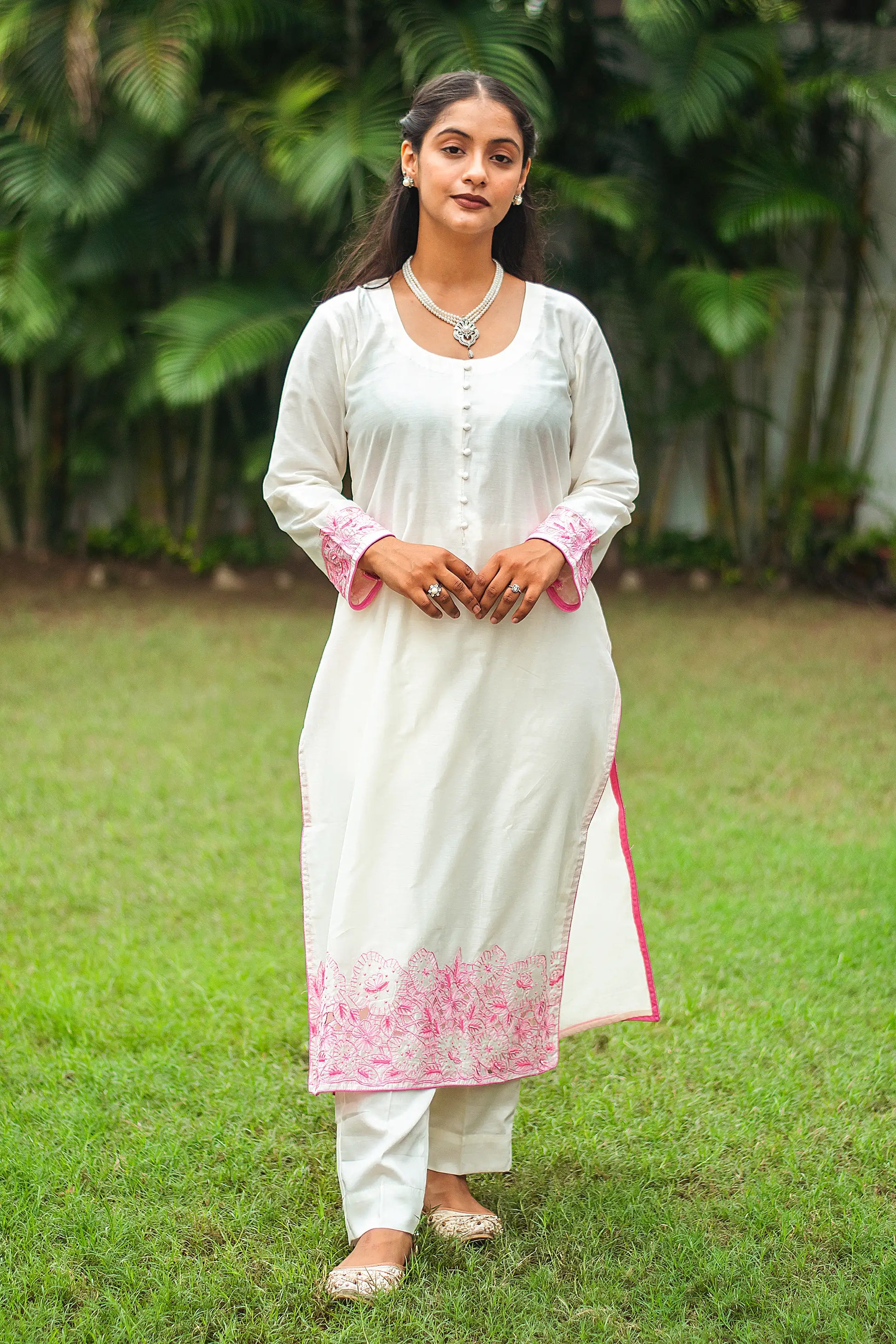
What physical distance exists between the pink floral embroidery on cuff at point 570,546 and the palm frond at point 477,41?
18.1 ft

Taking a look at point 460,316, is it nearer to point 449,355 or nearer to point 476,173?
point 449,355

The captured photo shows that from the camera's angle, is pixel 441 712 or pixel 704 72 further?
pixel 704 72

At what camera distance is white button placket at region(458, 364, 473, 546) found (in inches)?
80.0

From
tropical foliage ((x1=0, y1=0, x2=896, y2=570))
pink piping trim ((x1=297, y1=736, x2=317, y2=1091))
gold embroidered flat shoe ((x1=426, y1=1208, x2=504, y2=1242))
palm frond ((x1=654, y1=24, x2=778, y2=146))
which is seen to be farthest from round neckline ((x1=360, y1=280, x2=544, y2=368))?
palm frond ((x1=654, y1=24, x2=778, y2=146))

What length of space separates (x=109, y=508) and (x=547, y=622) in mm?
7842

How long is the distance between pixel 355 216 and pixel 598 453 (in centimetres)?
511

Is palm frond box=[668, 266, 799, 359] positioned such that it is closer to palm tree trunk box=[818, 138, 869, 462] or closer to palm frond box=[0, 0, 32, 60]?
palm tree trunk box=[818, 138, 869, 462]

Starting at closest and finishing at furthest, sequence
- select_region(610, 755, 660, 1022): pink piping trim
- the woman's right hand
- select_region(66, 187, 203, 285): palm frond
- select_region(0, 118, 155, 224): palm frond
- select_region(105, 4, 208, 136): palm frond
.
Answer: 1. the woman's right hand
2. select_region(610, 755, 660, 1022): pink piping trim
3. select_region(105, 4, 208, 136): palm frond
4. select_region(0, 118, 155, 224): palm frond
5. select_region(66, 187, 203, 285): palm frond

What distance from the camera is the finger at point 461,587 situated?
194 centimetres

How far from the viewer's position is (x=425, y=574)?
6.36ft

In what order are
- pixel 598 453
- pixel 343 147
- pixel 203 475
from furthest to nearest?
A: pixel 203 475
pixel 343 147
pixel 598 453

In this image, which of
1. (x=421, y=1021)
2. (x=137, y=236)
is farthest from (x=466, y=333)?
(x=137, y=236)

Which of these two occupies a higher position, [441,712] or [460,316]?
[460,316]

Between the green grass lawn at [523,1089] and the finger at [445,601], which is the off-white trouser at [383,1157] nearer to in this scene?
the green grass lawn at [523,1089]
